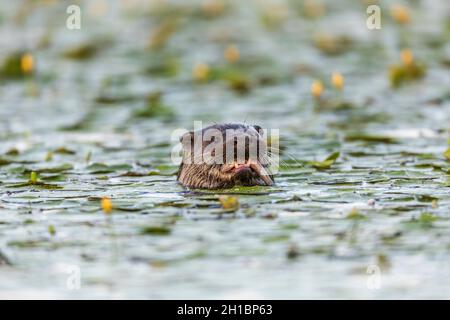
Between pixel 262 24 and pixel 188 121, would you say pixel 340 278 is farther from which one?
pixel 262 24

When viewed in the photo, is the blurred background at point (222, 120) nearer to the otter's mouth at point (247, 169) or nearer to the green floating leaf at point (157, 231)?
the green floating leaf at point (157, 231)

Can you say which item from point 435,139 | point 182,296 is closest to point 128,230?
point 182,296

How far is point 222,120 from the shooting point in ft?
48.0

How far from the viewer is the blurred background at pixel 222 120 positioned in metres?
7.32

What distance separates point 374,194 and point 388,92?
6963 millimetres

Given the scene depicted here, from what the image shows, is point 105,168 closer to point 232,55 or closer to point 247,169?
point 247,169

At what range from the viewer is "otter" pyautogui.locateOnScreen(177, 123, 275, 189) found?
9891mm

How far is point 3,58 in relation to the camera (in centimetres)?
1906

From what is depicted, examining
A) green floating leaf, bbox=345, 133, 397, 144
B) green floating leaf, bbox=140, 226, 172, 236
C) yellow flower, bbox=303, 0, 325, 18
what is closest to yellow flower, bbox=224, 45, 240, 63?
yellow flower, bbox=303, 0, 325, 18

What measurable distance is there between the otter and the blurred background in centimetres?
18

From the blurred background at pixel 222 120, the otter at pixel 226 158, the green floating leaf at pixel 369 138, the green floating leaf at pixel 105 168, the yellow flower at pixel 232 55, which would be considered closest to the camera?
the blurred background at pixel 222 120

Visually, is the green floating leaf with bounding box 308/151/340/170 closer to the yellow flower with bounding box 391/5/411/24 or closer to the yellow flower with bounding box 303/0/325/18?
Answer: the yellow flower with bounding box 391/5/411/24

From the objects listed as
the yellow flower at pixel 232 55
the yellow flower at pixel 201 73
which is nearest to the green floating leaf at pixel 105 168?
the yellow flower at pixel 201 73

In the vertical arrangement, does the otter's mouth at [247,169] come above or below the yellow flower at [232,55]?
below
